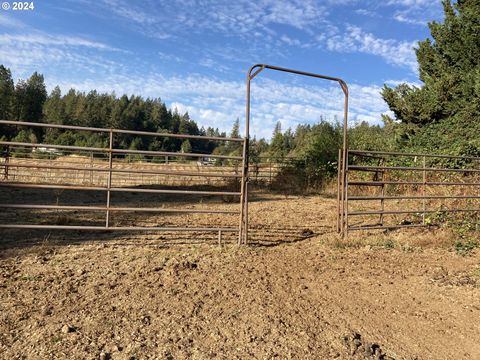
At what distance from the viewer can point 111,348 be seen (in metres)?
2.44

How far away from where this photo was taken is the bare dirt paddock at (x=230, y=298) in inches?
102

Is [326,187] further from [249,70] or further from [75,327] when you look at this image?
[75,327]

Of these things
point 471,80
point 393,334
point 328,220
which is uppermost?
point 471,80

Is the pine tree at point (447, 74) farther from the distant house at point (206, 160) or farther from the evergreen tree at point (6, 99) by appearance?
the evergreen tree at point (6, 99)

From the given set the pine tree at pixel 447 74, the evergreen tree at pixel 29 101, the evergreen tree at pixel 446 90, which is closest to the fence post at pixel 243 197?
the evergreen tree at pixel 446 90

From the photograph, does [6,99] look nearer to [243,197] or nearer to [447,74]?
[447,74]

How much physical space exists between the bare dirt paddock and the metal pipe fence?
929 millimetres

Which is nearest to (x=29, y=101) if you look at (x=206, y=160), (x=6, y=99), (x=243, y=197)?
(x=6, y=99)

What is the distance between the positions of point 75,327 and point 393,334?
8.57 feet

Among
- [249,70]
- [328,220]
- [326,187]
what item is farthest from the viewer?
[326,187]

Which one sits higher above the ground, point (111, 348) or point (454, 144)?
point (454, 144)

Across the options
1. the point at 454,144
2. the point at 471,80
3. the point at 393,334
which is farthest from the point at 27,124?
the point at 471,80

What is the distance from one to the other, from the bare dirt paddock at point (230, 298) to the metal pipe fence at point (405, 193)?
929mm

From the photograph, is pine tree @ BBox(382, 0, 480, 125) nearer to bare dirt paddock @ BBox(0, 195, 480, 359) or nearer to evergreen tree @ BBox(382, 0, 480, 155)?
evergreen tree @ BBox(382, 0, 480, 155)
